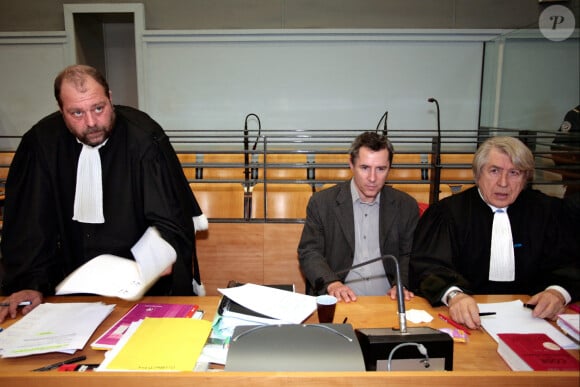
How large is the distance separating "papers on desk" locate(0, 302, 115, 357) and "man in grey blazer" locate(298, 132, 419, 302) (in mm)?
1090

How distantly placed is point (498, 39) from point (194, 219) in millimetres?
4647

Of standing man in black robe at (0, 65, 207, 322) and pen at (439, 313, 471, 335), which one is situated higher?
standing man in black robe at (0, 65, 207, 322)

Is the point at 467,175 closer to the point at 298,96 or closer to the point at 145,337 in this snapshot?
the point at 298,96

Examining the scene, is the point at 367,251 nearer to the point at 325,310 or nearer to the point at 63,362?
the point at 325,310

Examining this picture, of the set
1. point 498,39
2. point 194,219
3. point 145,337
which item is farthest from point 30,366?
point 498,39

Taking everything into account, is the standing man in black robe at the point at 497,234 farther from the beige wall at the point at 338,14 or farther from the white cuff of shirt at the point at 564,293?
the beige wall at the point at 338,14

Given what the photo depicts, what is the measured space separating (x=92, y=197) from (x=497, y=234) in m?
1.85

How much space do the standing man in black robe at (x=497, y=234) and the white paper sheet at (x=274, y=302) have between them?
56 cm

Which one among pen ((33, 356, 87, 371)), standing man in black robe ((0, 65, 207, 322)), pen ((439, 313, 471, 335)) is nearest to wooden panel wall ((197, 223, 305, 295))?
standing man in black robe ((0, 65, 207, 322))

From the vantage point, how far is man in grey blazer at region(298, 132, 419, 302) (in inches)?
91.4

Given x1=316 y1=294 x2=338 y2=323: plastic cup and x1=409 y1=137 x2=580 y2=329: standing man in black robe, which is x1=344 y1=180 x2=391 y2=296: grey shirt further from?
x1=316 y1=294 x2=338 y2=323: plastic cup

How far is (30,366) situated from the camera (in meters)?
1.24

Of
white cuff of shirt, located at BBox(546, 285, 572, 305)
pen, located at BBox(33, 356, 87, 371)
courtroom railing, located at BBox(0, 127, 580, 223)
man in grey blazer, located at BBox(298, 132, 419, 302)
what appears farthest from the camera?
courtroom railing, located at BBox(0, 127, 580, 223)

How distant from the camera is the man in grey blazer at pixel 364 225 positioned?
7.61 feet
